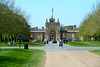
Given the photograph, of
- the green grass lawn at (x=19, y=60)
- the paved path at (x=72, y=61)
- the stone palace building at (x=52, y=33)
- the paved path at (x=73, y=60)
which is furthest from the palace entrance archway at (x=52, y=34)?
the paved path at (x=72, y=61)

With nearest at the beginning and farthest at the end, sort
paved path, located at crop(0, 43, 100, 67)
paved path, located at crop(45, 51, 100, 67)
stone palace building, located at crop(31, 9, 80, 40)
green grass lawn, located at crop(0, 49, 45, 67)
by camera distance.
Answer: paved path, located at crop(45, 51, 100, 67)
green grass lawn, located at crop(0, 49, 45, 67)
paved path, located at crop(0, 43, 100, 67)
stone palace building, located at crop(31, 9, 80, 40)

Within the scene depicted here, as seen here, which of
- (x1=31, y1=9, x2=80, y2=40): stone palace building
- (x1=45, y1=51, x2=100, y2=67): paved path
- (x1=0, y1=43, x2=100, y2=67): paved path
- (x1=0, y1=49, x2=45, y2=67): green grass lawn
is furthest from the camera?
(x1=31, y1=9, x2=80, y2=40): stone palace building

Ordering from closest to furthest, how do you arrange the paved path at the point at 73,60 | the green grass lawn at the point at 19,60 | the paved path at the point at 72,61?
the paved path at the point at 72,61
the green grass lawn at the point at 19,60
the paved path at the point at 73,60

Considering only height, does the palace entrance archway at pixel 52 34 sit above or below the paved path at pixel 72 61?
above

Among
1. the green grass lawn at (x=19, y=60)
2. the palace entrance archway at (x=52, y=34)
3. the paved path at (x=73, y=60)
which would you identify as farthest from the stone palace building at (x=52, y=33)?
the green grass lawn at (x=19, y=60)

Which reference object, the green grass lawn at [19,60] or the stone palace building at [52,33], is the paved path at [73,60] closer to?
the green grass lawn at [19,60]

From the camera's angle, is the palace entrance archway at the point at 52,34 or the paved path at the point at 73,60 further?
the palace entrance archway at the point at 52,34

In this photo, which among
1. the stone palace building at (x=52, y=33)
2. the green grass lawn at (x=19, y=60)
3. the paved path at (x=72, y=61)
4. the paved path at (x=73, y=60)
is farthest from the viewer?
the stone palace building at (x=52, y=33)

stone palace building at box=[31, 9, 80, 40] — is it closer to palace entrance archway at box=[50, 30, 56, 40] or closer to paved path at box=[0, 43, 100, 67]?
palace entrance archway at box=[50, 30, 56, 40]

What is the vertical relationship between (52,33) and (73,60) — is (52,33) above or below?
above

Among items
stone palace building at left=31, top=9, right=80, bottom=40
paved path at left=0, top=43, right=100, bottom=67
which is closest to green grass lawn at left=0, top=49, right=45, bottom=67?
paved path at left=0, top=43, right=100, bottom=67

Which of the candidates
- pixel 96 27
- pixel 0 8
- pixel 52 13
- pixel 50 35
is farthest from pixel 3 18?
pixel 52 13

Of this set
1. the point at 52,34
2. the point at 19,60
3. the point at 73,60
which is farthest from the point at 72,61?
the point at 52,34

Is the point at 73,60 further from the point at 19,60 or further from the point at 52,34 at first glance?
the point at 52,34
